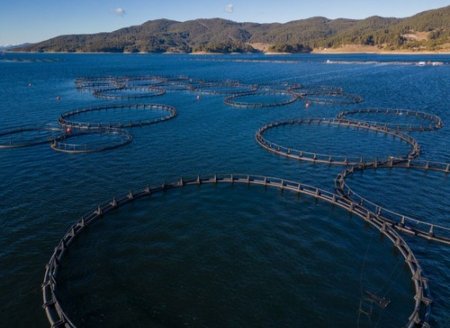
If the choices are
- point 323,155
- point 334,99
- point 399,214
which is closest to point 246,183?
point 323,155

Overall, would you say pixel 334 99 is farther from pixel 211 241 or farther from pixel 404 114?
pixel 211 241

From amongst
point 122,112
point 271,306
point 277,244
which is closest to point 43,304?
point 271,306

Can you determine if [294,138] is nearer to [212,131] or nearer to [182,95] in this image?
[212,131]

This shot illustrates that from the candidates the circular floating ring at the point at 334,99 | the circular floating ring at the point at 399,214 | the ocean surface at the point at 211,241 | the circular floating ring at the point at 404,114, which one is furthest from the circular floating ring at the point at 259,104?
the circular floating ring at the point at 399,214

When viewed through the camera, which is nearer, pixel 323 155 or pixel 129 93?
pixel 323 155

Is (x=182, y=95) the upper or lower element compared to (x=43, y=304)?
upper

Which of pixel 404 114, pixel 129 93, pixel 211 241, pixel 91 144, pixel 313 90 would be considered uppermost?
pixel 129 93

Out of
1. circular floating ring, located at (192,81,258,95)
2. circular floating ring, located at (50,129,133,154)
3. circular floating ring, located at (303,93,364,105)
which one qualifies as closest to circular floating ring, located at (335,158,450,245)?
circular floating ring, located at (50,129,133,154)
